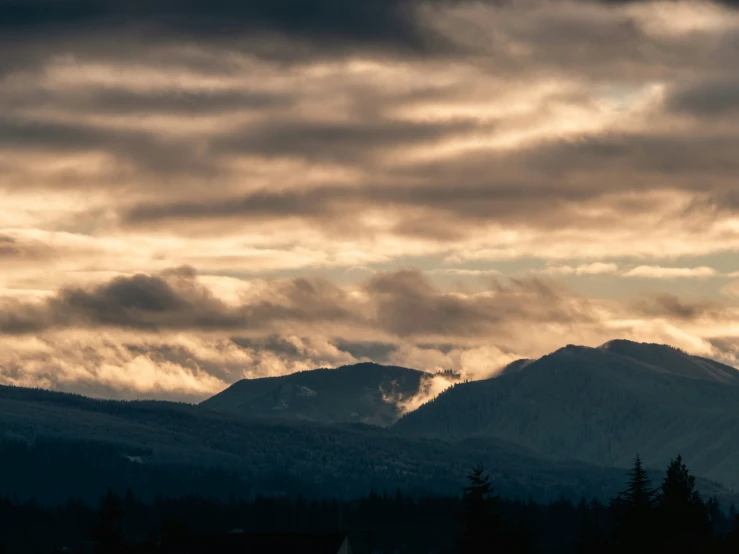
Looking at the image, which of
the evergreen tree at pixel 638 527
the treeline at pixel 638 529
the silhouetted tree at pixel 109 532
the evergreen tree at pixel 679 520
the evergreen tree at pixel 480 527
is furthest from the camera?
the evergreen tree at pixel 638 527

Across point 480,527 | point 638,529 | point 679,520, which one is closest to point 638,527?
point 638,529

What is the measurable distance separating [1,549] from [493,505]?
4323 cm

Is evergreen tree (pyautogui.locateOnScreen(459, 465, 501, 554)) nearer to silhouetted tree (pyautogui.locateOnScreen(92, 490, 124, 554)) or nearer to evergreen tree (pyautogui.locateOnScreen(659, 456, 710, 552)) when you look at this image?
evergreen tree (pyautogui.locateOnScreen(659, 456, 710, 552))

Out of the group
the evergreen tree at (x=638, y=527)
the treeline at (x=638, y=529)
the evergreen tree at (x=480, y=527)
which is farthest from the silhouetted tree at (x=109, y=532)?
the evergreen tree at (x=638, y=527)

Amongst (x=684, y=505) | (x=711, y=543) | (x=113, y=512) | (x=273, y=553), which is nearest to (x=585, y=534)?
(x=684, y=505)

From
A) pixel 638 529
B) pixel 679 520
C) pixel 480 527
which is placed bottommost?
pixel 480 527

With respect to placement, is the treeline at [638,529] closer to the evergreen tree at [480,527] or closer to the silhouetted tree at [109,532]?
the evergreen tree at [480,527]

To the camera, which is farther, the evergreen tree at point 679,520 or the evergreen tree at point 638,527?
the evergreen tree at point 638,527

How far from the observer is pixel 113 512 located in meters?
146

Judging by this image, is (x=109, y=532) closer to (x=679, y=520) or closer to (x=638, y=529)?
(x=638, y=529)

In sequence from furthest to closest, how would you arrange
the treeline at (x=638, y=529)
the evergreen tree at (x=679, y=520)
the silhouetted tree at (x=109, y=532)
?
the evergreen tree at (x=679, y=520) < the silhouetted tree at (x=109, y=532) < the treeline at (x=638, y=529)

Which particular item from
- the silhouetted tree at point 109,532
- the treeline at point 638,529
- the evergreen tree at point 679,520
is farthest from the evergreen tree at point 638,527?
the silhouetted tree at point 109,532

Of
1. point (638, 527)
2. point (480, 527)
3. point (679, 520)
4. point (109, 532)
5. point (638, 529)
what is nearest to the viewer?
point (480, 527)

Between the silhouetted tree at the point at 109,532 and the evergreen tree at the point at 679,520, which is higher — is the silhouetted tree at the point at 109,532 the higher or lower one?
the lower one
